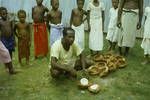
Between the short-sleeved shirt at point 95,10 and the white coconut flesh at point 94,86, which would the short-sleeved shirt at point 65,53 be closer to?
the white coconut flesh at point 94,86

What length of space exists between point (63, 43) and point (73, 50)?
31 centimetres

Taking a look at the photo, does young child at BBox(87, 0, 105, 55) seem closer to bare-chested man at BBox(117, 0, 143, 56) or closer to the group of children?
the group of children

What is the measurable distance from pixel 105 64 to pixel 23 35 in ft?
6.30

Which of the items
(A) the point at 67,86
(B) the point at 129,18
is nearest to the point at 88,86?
(A) the point at 67,86

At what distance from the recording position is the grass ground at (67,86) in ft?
23.7

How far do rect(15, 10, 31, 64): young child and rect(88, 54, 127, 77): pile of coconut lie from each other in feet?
4.97

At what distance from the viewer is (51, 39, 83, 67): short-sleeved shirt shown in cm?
753

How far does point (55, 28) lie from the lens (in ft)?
30.2

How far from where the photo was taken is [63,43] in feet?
24.9

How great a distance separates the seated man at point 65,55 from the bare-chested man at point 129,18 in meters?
1.57

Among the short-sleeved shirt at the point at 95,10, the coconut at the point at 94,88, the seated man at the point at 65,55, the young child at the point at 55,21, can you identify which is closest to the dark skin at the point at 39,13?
the young child at the point at 55,21

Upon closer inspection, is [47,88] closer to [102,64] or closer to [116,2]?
[102,64]

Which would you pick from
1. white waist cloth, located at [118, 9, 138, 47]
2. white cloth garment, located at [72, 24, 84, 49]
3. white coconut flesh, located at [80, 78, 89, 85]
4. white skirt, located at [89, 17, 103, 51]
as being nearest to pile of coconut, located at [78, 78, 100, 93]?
white coconut flesh, located at [80, 78, 89, 85]

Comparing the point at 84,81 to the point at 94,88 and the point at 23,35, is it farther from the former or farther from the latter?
the point at 23,35
